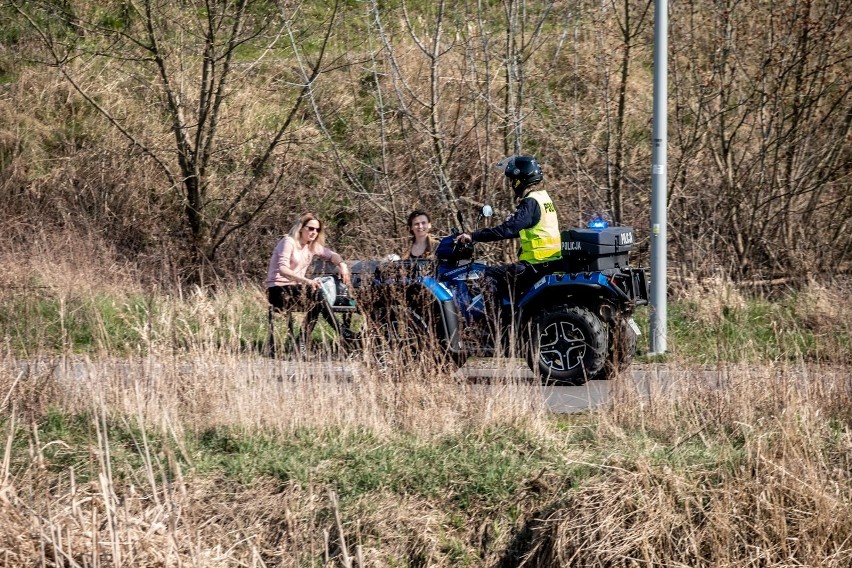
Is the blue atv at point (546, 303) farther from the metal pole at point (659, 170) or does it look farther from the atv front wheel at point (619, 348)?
the metal pole at point (659, 170)

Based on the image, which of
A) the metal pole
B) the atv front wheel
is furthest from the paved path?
the metal pole

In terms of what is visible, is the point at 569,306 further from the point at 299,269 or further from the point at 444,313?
the point at 299,269

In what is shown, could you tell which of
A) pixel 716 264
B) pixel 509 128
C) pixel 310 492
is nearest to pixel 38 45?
pixel 509 128

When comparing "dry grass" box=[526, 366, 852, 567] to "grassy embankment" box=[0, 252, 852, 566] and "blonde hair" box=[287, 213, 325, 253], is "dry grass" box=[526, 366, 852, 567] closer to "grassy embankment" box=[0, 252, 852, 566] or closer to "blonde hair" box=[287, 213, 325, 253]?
"grassy embankment" box=[0, 252, 852, 566]

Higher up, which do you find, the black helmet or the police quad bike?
the black helmet

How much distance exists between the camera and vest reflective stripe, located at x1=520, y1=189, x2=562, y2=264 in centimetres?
964

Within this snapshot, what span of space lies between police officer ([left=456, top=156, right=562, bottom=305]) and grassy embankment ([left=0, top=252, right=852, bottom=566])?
63.3 inches

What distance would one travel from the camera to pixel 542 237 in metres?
9.69

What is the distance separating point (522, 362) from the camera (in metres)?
10.2

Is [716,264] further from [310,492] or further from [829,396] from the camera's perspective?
[310,492]

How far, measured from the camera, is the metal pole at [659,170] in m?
10.9

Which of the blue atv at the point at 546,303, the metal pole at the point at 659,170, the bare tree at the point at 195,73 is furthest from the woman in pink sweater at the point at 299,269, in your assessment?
the bare tree at the point at 195,73

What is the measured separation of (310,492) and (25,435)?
225 cm

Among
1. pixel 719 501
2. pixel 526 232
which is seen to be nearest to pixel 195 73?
pixel 526 232
